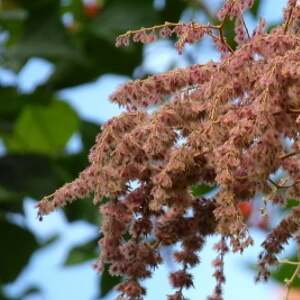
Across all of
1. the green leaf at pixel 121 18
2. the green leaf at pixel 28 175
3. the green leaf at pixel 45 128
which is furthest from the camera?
the green leaf at pixel 45 128

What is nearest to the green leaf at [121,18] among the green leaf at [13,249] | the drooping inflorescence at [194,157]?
the green leaf at [13,249]

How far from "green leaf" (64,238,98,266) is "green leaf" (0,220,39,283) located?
0.71 feet

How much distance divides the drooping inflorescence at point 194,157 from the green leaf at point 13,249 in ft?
2.91

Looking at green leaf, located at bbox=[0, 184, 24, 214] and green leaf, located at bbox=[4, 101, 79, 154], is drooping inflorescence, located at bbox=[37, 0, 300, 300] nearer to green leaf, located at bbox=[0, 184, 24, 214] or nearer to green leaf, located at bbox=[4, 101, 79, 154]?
green leaf, located at bbox=[0, 184, 24, 214]

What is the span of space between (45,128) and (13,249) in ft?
1.01

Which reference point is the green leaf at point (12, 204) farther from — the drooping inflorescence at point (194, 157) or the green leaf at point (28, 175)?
the drooping inflorescence at point (194, 157)

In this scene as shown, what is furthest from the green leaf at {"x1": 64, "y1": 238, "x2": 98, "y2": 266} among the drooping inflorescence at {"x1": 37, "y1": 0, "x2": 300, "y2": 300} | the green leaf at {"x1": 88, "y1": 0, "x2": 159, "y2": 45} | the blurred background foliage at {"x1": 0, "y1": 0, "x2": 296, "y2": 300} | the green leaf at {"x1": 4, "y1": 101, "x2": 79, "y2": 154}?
the drooping inflorescence at {"x1": 37, "y1": 0, "x2": 300, "y2": 300}

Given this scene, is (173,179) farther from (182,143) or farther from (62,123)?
(62,123)

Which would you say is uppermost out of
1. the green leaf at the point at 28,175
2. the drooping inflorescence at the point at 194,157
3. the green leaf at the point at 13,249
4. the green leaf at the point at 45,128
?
the green leaf at the point at 45,128

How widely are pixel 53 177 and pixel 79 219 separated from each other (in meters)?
0.17

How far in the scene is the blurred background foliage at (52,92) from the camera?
4.91 feet

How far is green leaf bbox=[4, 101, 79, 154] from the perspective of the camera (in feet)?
5.52

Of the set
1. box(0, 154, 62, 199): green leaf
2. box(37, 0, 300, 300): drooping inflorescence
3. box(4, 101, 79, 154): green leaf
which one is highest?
box(4, 101, 79, 154): green leaf

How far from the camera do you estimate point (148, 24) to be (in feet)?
5.02
